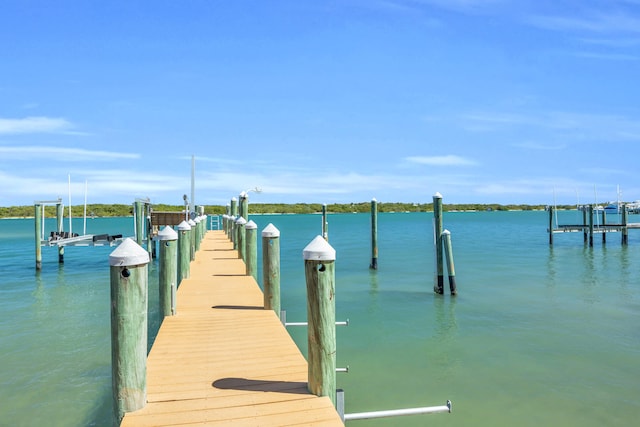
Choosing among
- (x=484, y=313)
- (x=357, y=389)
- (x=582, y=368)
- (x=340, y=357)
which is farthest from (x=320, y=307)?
(x=484, y=313)

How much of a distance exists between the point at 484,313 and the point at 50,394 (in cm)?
1088

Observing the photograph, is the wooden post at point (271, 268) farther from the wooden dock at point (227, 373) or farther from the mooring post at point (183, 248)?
the mooring post at point (183, 248)

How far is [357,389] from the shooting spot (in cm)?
802

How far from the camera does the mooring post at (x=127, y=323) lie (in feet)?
13.9

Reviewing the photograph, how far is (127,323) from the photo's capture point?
427cm

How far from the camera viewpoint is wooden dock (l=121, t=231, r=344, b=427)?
4148mm

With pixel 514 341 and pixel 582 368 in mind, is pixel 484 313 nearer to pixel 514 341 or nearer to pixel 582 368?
pixel 514 341

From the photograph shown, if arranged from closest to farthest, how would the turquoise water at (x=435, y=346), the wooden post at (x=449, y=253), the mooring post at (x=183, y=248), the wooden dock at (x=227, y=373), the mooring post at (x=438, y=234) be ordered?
the wooden dock at (x=227, y=373) → the turquoise water at (x=435, y=346) → the mooring post at (x=183, y=248) → the wooden post at (x=449, y=253) → the mooring post at (x=438, y=234)

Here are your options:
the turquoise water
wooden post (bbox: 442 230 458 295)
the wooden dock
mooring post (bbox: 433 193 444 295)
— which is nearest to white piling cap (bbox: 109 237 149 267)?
the wooden dock

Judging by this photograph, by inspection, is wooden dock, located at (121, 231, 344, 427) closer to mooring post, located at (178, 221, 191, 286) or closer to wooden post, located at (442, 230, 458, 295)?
mooring post, located at (178, 221, 191, 286)

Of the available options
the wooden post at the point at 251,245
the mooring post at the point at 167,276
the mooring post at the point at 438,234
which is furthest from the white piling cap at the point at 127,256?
the mooring post at the point at 438,234

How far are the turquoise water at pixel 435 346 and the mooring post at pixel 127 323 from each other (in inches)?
138

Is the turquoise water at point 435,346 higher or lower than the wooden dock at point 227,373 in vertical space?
lower

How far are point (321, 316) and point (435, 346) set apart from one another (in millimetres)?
6867
